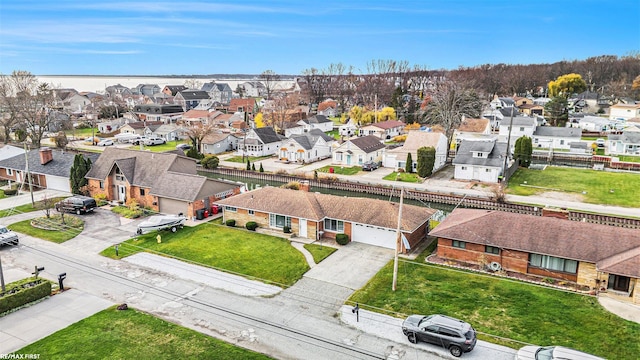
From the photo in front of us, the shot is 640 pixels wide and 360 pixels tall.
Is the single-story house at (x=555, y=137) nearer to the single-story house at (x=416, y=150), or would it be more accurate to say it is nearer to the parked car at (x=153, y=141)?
the single-story house at (x=416, y=150)

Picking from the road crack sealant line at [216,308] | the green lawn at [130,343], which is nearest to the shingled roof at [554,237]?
the road crack sealant line at [216,308]

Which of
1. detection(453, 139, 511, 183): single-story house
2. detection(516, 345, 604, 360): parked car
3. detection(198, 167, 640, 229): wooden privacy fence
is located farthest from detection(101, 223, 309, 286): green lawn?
detection(453, 139, 511, 183): single-story house

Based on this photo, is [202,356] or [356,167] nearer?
[202,356]

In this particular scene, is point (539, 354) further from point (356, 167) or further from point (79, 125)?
point (79, 125)

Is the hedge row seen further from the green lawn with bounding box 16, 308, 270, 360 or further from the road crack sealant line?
the green lawn with bounding box 16, 308, 270, 360

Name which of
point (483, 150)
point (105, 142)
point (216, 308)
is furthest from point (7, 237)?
point (105, 142)

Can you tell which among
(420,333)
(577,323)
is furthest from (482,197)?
(420,333)
